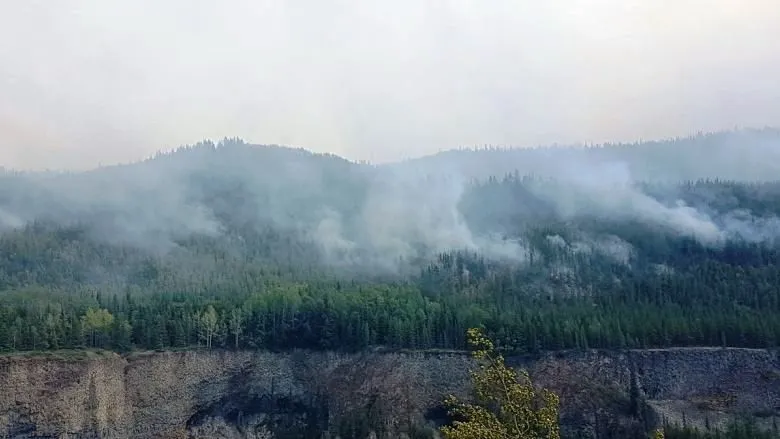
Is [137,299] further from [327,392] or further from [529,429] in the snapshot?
[529,429]

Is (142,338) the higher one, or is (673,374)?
(142,338)

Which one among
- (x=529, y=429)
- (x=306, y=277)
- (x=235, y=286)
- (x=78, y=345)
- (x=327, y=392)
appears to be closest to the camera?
(x=529, y=429)

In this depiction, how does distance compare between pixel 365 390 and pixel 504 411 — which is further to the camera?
pixel 365 390

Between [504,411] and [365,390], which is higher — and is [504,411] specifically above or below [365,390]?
above

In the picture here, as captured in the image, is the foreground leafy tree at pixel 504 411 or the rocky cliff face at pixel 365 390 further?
the rocky cliff face at pixel 365 390

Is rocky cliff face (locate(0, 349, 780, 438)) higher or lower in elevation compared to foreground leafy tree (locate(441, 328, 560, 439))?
lower

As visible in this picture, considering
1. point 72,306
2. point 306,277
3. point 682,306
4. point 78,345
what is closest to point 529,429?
point 78,345

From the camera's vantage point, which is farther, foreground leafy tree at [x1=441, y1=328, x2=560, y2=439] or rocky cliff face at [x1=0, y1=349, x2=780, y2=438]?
rocky cliff face at [x1=0, y1=349, x2=780, y2=438]

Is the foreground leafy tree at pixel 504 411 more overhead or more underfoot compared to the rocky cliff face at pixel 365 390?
more overhead
